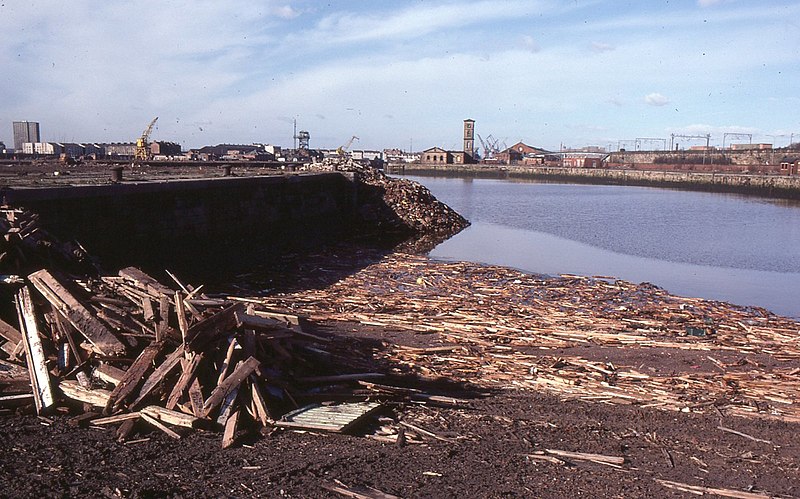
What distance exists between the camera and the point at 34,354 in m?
6.93

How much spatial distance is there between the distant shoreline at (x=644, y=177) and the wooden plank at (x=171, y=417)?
69.3 metres

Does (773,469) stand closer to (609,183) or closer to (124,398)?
(124,398)

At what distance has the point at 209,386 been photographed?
665 centimetres

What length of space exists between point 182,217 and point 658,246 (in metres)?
18.1

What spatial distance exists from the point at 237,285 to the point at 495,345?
7341mm

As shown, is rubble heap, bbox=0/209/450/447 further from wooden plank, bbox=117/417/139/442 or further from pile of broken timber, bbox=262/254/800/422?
pile of broken timber, bbox=262/254/800/422

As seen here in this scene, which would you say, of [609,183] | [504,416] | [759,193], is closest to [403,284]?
[504,416]

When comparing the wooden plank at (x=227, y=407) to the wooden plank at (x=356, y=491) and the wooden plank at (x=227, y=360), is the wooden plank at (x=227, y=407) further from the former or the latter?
the wooden plank at (x=356, y=491)

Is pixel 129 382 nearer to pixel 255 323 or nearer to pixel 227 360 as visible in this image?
pixel 227 360

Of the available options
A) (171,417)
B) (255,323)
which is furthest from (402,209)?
(171,417)

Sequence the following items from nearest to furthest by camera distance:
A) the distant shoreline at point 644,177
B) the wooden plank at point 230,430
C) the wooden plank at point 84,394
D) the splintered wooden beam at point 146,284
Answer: the wooden plank at point 230,430 → the wooden plank at point 84,394 → the splintered wooden beam at point 146,284 → the distant shoreline at point 644,177

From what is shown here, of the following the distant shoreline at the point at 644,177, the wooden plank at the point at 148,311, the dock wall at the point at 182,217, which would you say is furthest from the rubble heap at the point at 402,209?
the distant shoreline at the point at 644,177

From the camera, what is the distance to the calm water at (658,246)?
59.4ft

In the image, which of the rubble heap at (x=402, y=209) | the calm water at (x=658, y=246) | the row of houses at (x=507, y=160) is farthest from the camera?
the row of houses at (x=507, y=160)
